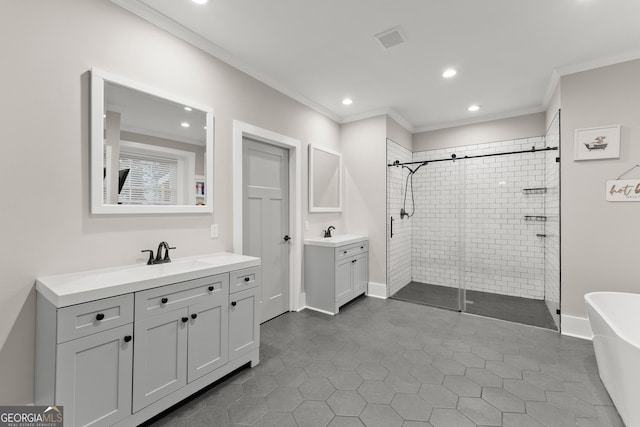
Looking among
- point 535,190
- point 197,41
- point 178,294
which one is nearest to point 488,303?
point 535,190

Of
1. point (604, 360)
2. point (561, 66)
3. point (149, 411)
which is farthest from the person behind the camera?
point (561, 66)

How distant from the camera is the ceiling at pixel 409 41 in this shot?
215 centimetres

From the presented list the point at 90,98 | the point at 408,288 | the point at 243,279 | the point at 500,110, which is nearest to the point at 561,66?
the point at 500,110

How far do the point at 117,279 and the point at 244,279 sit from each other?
87cm

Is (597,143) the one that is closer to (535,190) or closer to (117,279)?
(535,190)

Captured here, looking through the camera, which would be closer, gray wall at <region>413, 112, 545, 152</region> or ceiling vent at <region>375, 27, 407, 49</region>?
ceiling vent at <region>375, 27, 407, 49</region>

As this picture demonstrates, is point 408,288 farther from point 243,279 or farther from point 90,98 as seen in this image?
point 90,98

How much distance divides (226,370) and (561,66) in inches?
175

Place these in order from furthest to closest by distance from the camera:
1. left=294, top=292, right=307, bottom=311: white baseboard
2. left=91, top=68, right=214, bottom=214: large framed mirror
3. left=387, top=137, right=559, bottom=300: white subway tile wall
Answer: left=387, top=137, right=559, bottom=300: white subway tile wall, left=294, top=292, right=307, bottom=311: white baseboard, left=91, top=68, right=214, bottom=214: large framed mirror

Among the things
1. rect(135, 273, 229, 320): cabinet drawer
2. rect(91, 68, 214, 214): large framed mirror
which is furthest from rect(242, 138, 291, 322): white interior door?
rect(135, 273, 229, 320): cabinet drawer

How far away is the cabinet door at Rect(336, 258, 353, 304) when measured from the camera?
140 inches

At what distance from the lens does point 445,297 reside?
427 cm

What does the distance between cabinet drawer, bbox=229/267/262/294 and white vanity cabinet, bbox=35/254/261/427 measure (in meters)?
0.01

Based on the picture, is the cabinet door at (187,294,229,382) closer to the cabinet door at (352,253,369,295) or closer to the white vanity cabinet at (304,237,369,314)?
the white vanity cabinet at (304,237,369,314)
